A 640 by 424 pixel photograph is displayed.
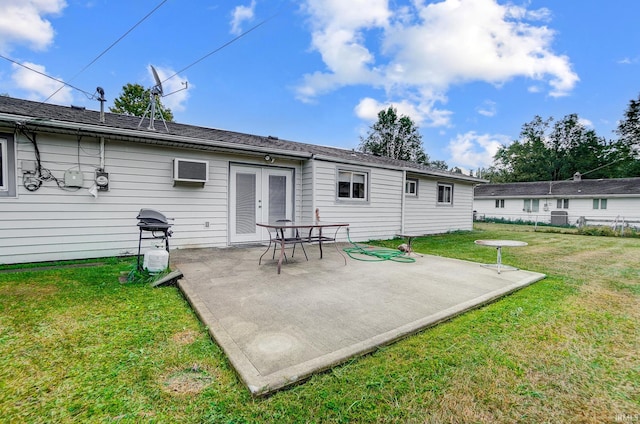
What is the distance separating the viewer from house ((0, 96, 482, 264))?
4.70 m

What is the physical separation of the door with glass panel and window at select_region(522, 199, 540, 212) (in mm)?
23490

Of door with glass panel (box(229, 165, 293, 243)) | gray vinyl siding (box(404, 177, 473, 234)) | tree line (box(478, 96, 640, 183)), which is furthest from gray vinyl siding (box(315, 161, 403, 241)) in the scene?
tree line (box(478, 96, 640, 183))

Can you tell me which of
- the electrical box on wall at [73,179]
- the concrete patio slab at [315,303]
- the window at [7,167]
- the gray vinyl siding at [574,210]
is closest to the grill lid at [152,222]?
the concrete patio slab at [315,303]

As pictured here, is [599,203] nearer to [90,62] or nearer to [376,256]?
[376,256]

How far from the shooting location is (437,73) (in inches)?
548

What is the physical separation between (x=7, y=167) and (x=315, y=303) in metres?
5.59

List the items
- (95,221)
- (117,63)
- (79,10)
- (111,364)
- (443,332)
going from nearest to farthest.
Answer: (111,364) < (443,332) < (95,221) < (79,10) < (117,63)

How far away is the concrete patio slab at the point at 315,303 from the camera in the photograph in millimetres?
1986

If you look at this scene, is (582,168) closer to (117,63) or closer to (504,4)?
(504,4)

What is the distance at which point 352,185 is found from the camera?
329 inches

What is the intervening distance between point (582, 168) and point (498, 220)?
16758 mm

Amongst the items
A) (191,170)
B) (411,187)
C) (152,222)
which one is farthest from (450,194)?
(152,222)

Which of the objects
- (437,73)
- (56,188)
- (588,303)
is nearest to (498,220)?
(437,73)

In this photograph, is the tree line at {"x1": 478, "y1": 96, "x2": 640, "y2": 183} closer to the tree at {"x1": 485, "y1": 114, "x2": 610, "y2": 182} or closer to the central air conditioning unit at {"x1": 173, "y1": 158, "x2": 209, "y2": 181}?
the tree at {"x1": 485, "y1": 114, "x2": 610, "y2": 182}
